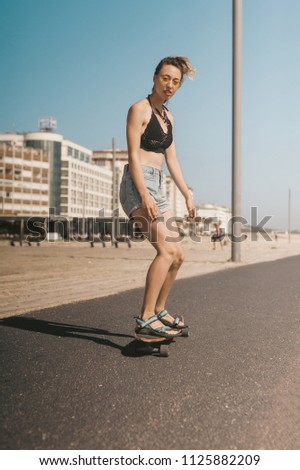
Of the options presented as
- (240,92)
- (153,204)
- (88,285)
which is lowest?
(88,285)

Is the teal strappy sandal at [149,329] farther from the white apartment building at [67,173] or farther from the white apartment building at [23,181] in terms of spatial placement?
the white apartment building at [67,173]

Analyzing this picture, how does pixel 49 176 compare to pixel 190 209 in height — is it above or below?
above

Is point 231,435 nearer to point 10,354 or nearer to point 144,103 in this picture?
point 10,354

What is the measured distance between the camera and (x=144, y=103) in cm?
341

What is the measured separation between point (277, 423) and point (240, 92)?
45.6 feet

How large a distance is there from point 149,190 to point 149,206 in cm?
24

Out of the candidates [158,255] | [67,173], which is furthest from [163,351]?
[67,173]

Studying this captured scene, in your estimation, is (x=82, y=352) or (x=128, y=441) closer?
(x=128, y=441)

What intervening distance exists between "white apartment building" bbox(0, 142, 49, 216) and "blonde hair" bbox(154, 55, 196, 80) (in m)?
99.1

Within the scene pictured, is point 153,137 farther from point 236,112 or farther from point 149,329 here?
point 236,112

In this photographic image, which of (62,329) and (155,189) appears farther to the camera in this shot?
(62,329)

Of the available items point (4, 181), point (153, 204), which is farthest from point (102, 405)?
point (4, 181)

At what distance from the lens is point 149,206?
3.15 m
